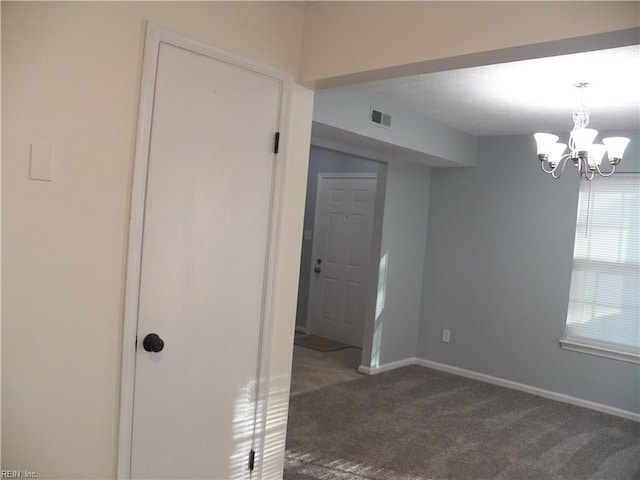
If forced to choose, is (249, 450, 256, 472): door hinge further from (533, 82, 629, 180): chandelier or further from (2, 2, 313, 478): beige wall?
(533, 82, 629, 180): chandelier

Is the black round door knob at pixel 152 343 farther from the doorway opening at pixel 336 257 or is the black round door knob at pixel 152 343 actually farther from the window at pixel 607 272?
the window at pixel 607 272

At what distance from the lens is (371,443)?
3.47 meters

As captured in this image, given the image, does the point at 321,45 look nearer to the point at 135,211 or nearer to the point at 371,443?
the point at 135,211

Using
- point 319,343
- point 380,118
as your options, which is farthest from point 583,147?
point 319,343

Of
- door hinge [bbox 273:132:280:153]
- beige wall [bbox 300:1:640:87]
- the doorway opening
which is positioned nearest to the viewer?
beige wall [bbox 300:1:640:87]

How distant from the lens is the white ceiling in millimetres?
2969

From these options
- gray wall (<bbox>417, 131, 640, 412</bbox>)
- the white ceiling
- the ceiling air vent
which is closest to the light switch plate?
the white ceiling

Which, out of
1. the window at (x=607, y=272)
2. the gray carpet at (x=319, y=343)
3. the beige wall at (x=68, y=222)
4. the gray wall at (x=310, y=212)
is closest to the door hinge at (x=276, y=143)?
the beige wall at (x=68, y=222)

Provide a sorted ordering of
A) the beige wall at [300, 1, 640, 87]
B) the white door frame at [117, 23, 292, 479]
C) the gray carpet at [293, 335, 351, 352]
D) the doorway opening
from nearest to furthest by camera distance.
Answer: the beige wall at [300, 1, 640, 87] → the white door frame at [117, 23, 292, 479] → the gray carpet at [293, 335, 351, 352] → the doorway opening

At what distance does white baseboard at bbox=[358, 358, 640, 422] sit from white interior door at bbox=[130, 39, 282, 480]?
9.85 ft

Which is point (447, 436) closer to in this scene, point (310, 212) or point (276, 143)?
point (276, 143)

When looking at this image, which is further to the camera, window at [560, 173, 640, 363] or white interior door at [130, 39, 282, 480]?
window at [560, 173, 640, 363]

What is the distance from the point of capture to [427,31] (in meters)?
2.00

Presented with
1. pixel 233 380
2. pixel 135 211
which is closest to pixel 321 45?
pixel 135 211
